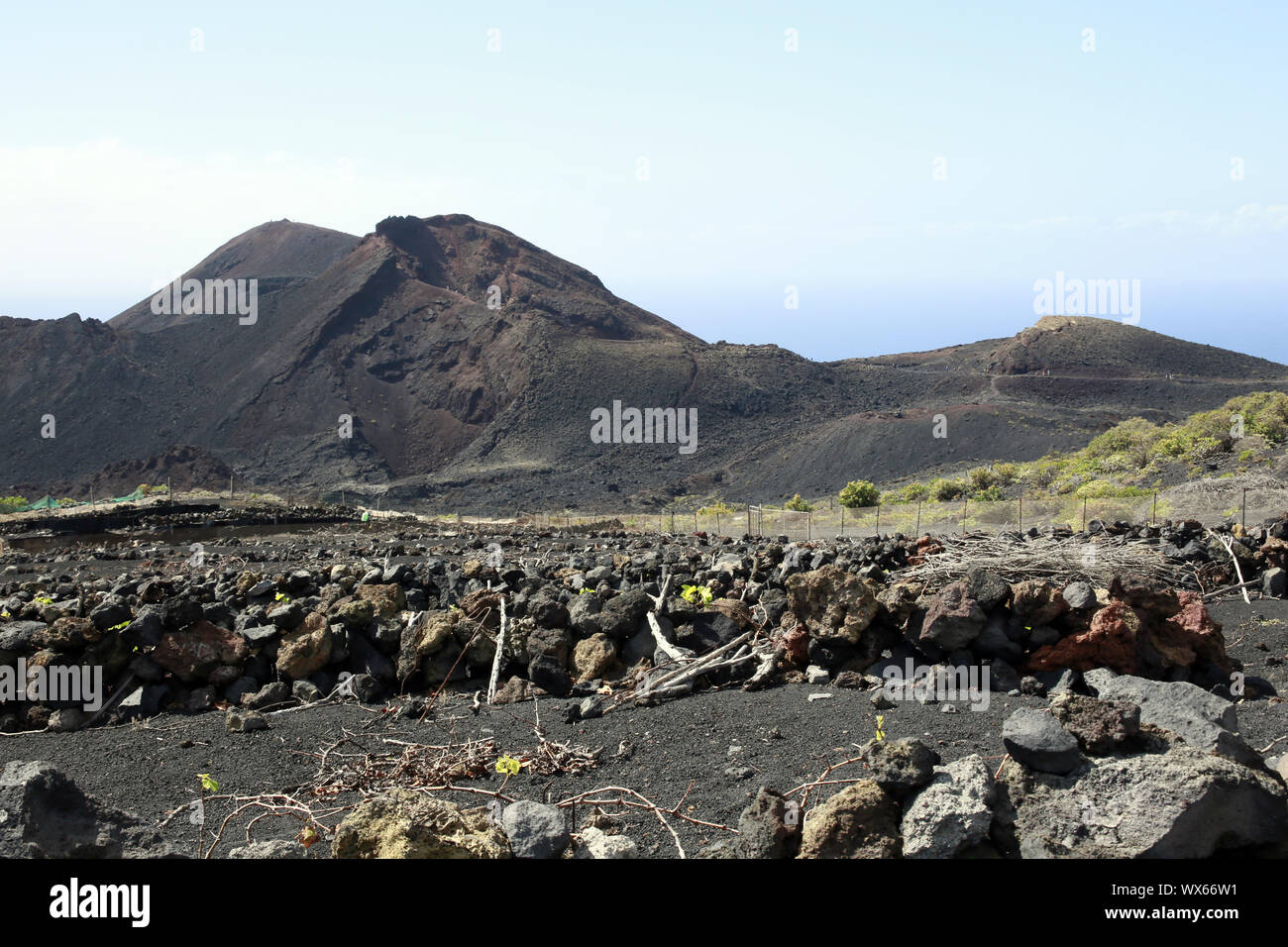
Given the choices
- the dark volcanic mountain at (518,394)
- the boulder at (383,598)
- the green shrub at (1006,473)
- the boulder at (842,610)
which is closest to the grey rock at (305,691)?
the boulder at (383,598)

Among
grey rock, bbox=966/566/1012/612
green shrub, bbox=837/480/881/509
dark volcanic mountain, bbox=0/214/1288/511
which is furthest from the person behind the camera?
dark volcanic mountain, bbox=0/214/1288/511

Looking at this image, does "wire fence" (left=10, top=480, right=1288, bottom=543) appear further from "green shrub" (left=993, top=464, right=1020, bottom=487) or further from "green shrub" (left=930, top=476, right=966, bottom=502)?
"green shrub" (left=993, top=464, right=1020, bottom=487)

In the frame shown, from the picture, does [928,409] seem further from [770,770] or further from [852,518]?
[770,770]

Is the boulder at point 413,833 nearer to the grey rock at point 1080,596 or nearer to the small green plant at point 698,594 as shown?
the grey rock at point 1080,596

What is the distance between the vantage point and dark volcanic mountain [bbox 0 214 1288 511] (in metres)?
45.3

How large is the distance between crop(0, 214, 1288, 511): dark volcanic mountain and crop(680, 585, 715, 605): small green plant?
30991mm

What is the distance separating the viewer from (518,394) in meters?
56.1

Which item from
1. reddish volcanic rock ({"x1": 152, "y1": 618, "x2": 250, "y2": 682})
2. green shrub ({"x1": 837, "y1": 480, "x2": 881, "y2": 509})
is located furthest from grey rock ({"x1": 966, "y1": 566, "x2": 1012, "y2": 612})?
green shrub ({"x1": 837, "y1": 480, "x2": 881, "y2": 509})

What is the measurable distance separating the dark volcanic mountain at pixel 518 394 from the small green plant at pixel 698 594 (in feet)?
102

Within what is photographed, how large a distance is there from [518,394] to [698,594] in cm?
4765

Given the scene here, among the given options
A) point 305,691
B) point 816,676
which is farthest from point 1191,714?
point 305,691

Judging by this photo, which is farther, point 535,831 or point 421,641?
point 421,641

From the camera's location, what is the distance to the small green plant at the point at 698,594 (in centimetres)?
920

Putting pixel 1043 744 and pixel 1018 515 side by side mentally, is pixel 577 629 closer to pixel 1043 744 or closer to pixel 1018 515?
pixel 1043 744
